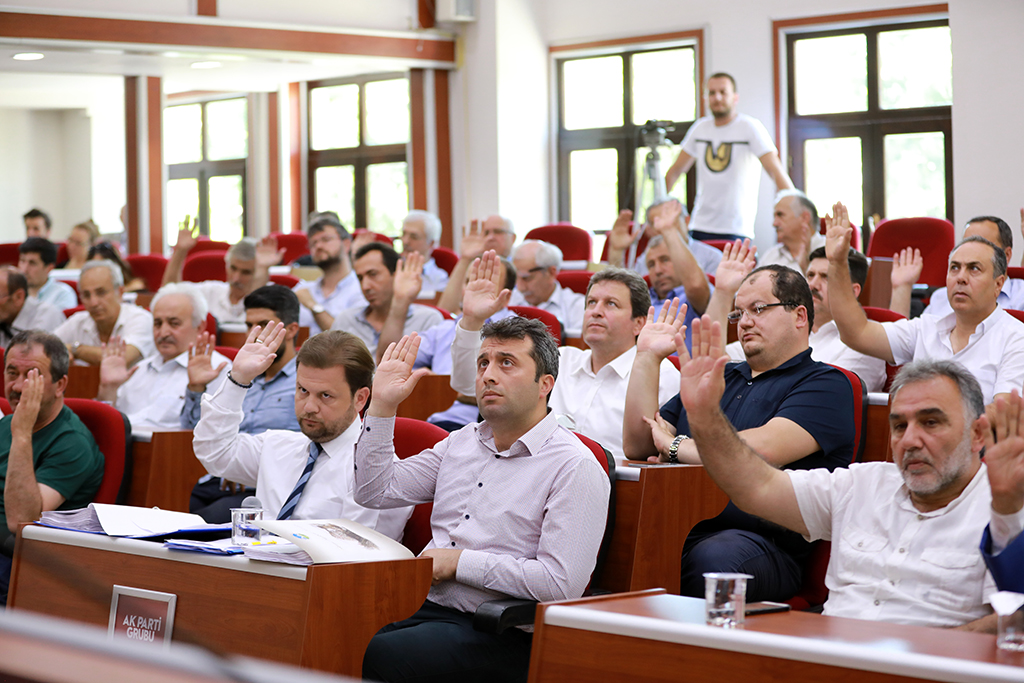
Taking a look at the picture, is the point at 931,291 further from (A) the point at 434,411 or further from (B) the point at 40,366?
(B) the point at 40,366

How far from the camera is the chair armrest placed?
7.25ft

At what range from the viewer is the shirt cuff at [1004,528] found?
6.08 feet

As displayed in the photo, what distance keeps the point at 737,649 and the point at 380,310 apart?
3.38m

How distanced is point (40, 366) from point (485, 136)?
647 cm

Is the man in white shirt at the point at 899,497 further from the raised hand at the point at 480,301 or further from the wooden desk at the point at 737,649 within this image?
the raised hand at the point at 480,301

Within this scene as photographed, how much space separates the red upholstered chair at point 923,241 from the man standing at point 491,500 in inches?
155

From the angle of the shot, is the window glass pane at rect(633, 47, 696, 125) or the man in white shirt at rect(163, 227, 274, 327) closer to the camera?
the man in white shirt at rect(163, 227, 274, 327)

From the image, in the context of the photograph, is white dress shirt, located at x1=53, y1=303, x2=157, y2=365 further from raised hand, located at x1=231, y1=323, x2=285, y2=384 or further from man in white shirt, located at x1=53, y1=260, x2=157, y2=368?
raised hand, located at x1=231, y1=323, x2=285, y2=384

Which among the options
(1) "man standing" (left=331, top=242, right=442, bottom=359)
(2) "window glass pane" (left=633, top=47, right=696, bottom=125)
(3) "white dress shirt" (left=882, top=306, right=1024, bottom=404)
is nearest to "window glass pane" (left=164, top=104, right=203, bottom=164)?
(2) "window glass pane" (left=633, top=47, right=696, bottom=125)

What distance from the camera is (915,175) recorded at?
8320mm

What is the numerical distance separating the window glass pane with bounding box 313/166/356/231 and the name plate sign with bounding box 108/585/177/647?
8.82 metres

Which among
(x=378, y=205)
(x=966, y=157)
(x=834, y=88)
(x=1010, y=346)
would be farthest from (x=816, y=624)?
(x=378, y=205)

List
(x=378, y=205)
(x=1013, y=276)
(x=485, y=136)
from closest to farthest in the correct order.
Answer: (x=1013, y=276)
(x=485, y=136)
(x=378, y=205)

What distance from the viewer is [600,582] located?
8.69ft
